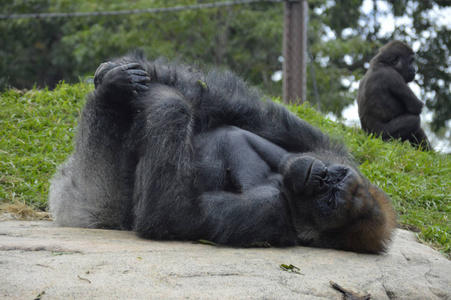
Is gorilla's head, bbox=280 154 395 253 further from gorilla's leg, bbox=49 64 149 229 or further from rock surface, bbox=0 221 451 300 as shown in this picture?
gorilla's leg, bbox=49 64 149 229

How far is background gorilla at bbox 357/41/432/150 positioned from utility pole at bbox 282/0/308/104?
144cm

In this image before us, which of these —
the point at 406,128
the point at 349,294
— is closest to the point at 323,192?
the point at 349,294

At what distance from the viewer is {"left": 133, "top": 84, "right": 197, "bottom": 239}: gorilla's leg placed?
10.2 feet

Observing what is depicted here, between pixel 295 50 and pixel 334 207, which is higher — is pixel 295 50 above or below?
above

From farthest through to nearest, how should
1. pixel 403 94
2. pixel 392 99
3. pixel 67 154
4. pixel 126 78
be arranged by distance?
1. pixel 392 99
2. pixel 403 94
3. pixel 67 154
4. pixel 126 78

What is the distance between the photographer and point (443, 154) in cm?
684

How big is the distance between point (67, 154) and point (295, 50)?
4.06 metres

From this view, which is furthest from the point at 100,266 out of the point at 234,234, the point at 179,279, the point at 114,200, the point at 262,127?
the point at 262,127

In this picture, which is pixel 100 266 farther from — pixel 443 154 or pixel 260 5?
pixel 260 5

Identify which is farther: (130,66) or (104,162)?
(104,162)

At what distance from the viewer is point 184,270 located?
8.12 ft

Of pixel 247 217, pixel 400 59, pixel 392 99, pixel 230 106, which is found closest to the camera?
pixel 247 217

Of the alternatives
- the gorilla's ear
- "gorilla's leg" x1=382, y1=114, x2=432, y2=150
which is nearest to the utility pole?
"gorilla's leg" x1=382, y1=114, x2=432, y2=150

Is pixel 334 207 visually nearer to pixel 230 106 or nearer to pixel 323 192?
pixel 323 192
